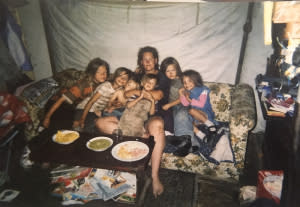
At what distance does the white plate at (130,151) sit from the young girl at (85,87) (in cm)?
92

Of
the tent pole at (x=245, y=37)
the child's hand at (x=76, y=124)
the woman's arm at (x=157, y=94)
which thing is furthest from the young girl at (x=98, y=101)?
the tent pole at (x=245, y=37)

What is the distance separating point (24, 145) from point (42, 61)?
3.38ft

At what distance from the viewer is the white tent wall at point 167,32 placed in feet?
7.35

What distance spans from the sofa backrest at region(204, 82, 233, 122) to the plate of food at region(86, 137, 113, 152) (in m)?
1.09

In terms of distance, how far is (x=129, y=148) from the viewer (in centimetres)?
187

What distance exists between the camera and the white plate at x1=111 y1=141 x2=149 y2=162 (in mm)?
1760

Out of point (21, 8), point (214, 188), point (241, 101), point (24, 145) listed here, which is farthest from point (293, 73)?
point (21, 8)

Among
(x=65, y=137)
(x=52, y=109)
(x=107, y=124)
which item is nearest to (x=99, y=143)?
(x=65, y=137)

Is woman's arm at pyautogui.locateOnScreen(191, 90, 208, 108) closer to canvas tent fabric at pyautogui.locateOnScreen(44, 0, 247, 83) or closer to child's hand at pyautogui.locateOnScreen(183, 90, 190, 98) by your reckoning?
child's hand at pyautogui.locateOnScreen(183, 90, 190, 98)

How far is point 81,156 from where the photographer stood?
1.77m

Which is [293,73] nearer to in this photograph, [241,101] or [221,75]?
[241,101]

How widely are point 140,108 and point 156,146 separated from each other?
0.44 metres

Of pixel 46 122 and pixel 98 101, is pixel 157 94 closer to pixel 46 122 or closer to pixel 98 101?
pixel 98 101

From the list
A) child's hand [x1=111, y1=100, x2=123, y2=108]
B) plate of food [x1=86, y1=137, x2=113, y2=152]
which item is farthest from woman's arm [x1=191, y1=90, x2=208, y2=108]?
plate of food [x1=86, y1=137, x2=113, y2=152]
